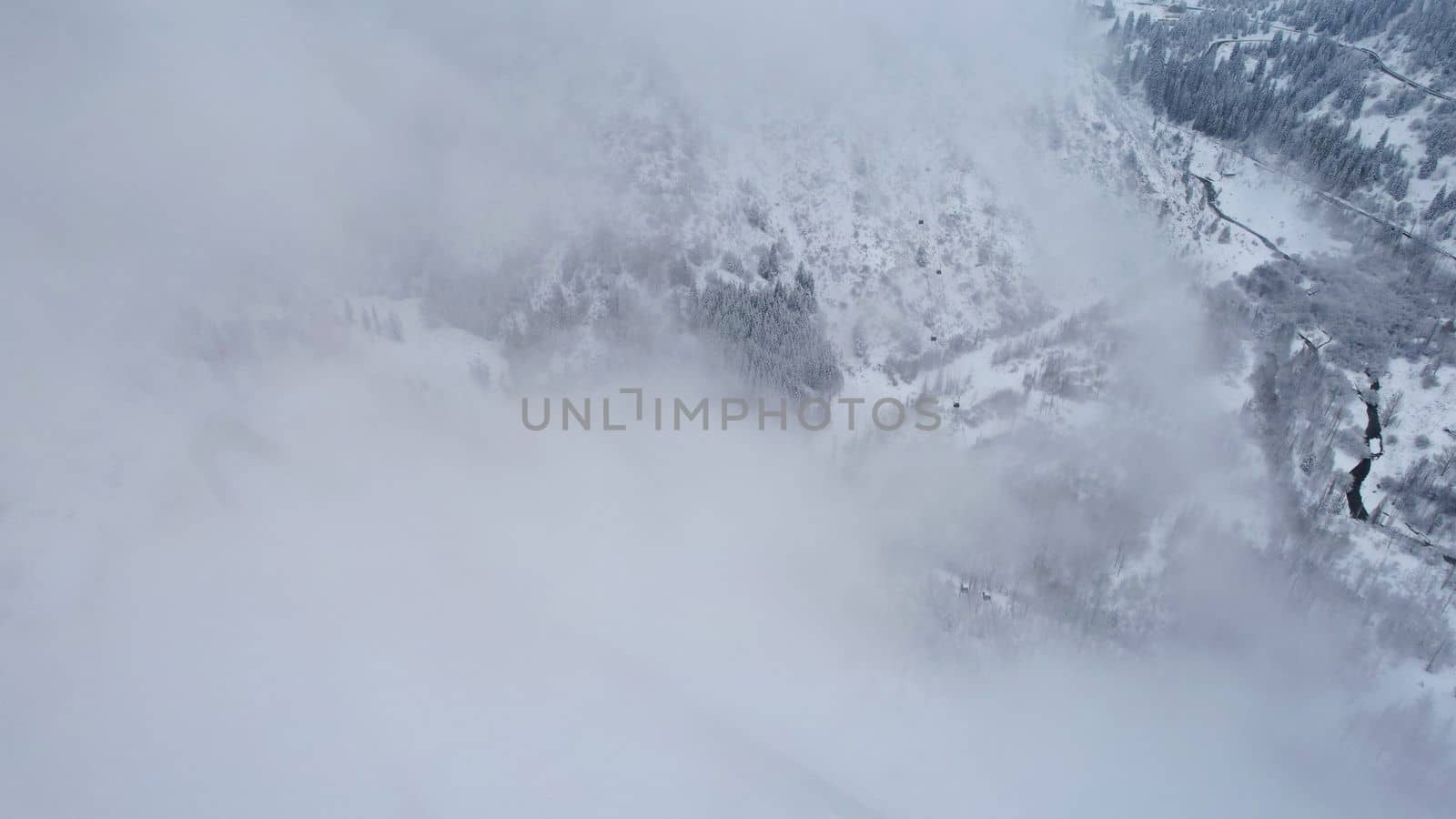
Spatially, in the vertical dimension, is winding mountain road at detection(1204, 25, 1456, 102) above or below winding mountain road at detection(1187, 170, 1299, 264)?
above

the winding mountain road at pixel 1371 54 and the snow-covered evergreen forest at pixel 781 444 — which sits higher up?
the winding mountain road at pixel 1371 54

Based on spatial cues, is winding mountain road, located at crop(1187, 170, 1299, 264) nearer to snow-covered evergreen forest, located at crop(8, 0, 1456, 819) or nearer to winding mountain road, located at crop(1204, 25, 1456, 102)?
snow-covered evergreen forest, located at crop(8, 0, 1456, 819)

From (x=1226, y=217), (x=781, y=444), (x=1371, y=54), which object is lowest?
(x=781, y=444)

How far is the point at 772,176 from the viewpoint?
91938mm

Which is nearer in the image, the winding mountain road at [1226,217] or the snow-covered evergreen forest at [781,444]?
the snow-covered evergreen forest at [781,444]

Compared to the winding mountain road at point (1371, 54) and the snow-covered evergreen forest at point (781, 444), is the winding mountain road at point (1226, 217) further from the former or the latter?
the winding mountain road at point (1371, 54)

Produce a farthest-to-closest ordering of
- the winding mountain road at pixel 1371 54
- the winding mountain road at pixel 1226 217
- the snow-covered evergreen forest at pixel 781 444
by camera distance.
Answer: the winding mountain road at pixel 1371 54 < the winding mountain road at pixel 1226 217 < the snow-covered evergreen forest at pixel 781 444

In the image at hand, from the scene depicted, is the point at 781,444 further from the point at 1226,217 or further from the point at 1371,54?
the point at 1371,54

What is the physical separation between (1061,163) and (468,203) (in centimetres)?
7833

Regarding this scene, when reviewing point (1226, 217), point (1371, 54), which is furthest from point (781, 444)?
point (1371, 54)

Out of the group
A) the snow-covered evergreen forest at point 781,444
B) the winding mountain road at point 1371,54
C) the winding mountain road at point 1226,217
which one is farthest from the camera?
the winding mountain road at point 1371,54

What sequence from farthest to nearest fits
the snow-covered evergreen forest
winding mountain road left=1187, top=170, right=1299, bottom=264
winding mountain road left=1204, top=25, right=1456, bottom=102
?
1. winding mountain road left=1204, top=25, right=1456, bottom=102
2. winding mountain road left=1187, top=170, right=1299, bottom=264
3. the snow-covered evergreen forest

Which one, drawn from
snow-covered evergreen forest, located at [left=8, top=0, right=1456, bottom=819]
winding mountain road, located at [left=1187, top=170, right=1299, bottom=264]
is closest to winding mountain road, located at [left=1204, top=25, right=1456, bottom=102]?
snow-covered evergreen forest, located at [left=8, top=0, right=1456, bottom=819]

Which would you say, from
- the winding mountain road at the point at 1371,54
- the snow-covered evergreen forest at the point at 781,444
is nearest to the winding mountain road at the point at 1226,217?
the snow-covered evergreen forest at the point at 781,444
